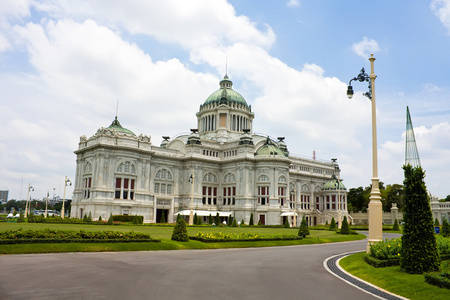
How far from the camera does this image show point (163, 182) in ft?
280

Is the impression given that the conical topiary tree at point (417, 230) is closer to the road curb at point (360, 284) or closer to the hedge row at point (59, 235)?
the road curb at point (360, 284)

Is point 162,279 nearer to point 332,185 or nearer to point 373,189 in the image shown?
point 373,189

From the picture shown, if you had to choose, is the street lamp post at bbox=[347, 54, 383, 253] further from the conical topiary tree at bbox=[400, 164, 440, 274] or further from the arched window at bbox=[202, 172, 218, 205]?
the arched window at bbox=[202, 172, 218, 205]

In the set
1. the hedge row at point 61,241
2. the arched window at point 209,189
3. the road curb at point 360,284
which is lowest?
the road curb at point 360,284

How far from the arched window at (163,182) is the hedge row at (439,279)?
7334 cm

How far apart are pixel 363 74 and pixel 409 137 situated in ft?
22.7

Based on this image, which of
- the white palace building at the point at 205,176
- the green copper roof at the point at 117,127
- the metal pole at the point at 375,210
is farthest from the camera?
the green copper roof at the point at 117,127

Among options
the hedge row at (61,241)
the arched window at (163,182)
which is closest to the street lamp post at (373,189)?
the hedge row at (61,241)

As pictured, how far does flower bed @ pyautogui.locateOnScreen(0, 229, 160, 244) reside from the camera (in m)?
25.4

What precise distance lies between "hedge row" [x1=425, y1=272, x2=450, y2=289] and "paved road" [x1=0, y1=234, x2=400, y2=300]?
8.78 ft

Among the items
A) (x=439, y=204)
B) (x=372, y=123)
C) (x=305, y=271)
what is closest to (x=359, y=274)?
(x=305, y=271)

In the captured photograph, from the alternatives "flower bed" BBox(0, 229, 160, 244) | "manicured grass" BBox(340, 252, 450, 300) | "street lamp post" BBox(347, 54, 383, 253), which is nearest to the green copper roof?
"flower bed" BBox(0, 229, 160, 244)

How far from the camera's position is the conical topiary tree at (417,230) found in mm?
16844

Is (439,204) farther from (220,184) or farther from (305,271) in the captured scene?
(305,271)
